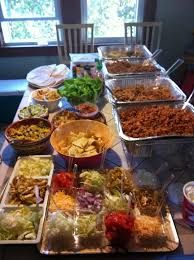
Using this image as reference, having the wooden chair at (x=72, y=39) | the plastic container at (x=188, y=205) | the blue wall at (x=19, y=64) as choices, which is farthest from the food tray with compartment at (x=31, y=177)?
the blue wall at (x=19, y=64)

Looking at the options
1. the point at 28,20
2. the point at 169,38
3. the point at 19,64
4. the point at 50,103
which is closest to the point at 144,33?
the point at 169,38

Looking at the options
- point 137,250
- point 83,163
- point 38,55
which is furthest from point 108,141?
point 38,55

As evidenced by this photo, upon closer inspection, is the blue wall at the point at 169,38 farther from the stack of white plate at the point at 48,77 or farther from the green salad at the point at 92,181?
the green salad at the point at 92,181

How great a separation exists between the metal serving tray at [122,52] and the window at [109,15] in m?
1.02

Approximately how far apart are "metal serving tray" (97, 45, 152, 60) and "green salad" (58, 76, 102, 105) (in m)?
0.58

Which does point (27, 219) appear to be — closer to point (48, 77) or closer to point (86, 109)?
point (86, 109)

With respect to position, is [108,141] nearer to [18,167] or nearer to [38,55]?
[18,167]

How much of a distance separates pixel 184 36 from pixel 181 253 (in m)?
3.01

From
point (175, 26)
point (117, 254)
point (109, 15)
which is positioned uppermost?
point (109, 15)

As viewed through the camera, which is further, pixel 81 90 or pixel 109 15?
pixel 109 15

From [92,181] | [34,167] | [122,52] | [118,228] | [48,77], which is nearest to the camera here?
[118,228]

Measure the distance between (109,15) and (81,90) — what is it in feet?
6.55

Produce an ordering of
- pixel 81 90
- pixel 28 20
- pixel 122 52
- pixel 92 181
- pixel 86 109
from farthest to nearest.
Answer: pixel 28 20
pixel 122 52
pixel 81 90
pixel 86 109
pixel 92 181

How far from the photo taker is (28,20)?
3174 mm
